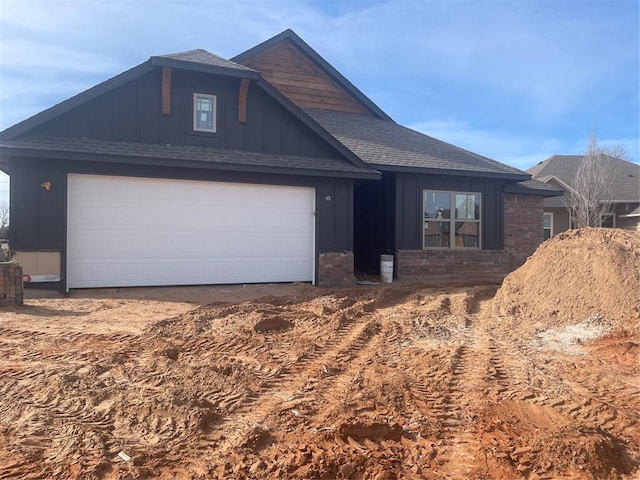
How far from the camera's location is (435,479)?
2994 mm

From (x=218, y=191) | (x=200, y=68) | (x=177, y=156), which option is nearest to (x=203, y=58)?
(x=200, y=68)

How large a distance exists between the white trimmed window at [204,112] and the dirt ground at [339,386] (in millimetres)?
4883

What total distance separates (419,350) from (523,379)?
1.31 m

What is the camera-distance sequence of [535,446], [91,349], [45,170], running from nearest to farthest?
1. [535,446]
2. [91,349]
3. [45,170]

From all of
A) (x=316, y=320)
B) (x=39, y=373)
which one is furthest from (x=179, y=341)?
(x=316, y=320)

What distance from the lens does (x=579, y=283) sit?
24.5ft

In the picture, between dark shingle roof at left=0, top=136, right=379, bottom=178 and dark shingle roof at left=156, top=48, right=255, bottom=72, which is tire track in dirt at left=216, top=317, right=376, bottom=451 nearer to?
dark shingle roof at left=0, top=136, right=379, bottom=178

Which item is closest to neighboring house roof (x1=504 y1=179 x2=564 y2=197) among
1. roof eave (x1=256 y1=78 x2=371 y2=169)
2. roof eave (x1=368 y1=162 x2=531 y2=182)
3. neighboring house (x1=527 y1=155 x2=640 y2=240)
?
roof eave (x1=368 y1=162 x2=531 y2=182)

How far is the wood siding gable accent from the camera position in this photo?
1681cm

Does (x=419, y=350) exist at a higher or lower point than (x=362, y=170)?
lower

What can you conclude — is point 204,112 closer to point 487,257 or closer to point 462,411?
point 487,257

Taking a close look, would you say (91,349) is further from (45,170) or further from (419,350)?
(45,170)

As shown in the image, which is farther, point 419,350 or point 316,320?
point 316,320

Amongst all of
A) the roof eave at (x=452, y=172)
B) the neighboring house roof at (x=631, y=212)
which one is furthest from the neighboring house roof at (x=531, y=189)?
the neighboring house roof at (x=631, y=212)
